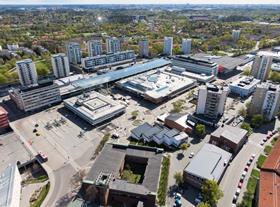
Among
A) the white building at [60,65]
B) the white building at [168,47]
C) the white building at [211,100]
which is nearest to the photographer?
the white building at [211,100]

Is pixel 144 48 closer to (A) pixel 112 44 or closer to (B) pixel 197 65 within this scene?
(A) pixel 112 44

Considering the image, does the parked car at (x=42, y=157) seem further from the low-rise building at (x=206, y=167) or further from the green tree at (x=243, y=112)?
the green tree at (x=243, y=112)

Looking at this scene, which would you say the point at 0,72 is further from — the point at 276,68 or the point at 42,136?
the point at 276,68

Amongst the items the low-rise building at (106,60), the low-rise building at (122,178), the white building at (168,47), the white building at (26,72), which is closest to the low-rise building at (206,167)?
the low-rise building at (122,178)

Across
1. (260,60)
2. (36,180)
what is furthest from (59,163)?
(260,60)

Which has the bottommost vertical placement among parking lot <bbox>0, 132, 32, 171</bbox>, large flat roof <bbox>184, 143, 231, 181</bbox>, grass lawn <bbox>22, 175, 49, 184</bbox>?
grass lawn <bbox>22, 175, 49, 184</bbox>

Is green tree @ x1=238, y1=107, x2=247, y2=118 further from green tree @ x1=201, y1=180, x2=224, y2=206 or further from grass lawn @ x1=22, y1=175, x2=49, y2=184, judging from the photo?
grass lawn @ x1=22, y1=175, x2=49, y2=184

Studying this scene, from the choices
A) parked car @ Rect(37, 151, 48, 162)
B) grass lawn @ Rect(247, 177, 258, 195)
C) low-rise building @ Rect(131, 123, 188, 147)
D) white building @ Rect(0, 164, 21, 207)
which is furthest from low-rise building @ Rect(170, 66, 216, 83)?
white building @ Rect(0, 164, 21, 207)
